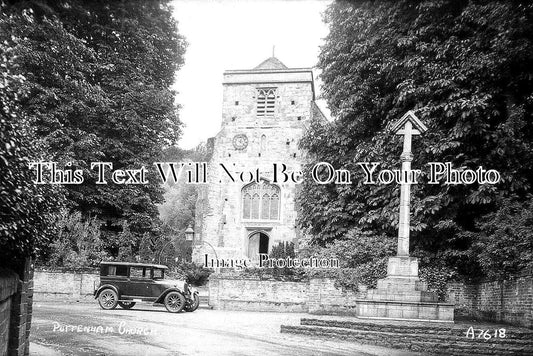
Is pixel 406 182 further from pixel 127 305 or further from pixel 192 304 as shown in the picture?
pixel 127 305

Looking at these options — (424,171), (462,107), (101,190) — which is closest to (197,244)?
(101,190)

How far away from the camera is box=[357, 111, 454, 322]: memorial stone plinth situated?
11148 millimetres

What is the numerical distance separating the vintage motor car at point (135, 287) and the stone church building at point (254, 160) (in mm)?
13869

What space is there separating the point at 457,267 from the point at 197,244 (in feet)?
56.3

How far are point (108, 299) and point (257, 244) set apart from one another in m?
16.1

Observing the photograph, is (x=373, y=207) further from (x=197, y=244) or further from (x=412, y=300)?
(x=197, y=244)

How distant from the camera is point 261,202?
1150 inches

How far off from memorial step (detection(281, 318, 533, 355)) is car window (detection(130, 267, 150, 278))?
565cm

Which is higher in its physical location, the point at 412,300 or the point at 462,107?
the point at 462,107

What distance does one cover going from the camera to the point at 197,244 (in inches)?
1117

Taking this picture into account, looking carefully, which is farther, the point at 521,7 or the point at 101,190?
the point at 101,190

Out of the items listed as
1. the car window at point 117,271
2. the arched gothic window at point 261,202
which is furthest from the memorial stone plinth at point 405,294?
the arched gothic window at point 261,202

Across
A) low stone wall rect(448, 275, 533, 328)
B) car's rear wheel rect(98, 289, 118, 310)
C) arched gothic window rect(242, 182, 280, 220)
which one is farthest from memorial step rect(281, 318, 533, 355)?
arched gothic window rect(242, 182, 280, 220)

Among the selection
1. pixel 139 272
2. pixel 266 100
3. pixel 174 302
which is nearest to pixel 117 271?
pixel 139 272
